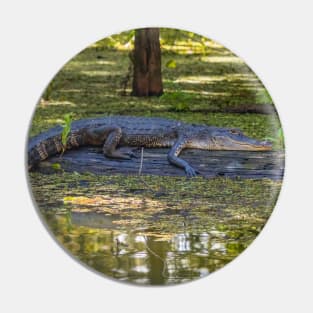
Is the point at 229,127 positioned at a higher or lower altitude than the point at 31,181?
higher

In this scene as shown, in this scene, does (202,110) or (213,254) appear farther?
(202,110)

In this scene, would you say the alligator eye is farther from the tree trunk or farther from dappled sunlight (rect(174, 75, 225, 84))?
the tree trunk

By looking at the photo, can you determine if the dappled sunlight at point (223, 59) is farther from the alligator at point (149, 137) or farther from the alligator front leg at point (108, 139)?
the alligator front leg at point (108, 139)

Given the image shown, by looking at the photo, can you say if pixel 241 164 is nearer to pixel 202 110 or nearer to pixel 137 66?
pixel 202 110

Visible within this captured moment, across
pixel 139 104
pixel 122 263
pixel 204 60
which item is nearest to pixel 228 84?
pixel 204 60

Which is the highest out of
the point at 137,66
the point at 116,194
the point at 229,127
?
the point at 137,66

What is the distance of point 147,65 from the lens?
6445mm

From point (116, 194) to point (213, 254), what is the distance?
836 millimetres

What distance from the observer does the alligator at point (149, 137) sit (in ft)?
21.1

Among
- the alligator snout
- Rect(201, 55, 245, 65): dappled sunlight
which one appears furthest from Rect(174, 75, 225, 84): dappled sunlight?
the alligator snout

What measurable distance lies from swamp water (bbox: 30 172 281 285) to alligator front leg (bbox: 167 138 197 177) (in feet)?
0.25

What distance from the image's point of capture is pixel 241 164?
6441 mm

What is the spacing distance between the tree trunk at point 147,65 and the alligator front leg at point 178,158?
411mm

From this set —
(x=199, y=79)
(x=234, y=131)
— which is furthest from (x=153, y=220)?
(x=199, y=79)
